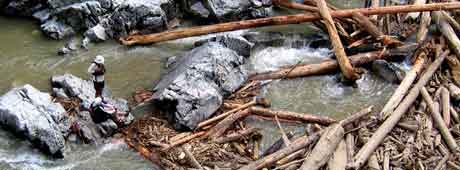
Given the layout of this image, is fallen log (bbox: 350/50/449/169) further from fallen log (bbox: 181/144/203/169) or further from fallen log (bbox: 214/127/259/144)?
fallen log (bbox: 181/144/203/169)

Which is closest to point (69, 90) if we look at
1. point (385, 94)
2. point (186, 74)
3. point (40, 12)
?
point (186, 74)

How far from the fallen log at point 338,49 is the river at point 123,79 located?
0.34 metres

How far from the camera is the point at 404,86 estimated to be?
11.4m

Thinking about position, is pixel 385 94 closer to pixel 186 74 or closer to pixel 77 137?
pixel 186 74

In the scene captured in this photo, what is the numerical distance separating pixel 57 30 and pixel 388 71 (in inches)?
344

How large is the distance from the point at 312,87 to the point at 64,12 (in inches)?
281

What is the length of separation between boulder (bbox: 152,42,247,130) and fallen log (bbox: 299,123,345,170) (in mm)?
2619

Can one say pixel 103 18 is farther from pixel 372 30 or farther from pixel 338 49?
pixel 372 30

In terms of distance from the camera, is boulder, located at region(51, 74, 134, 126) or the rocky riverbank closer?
the rocky riverbank

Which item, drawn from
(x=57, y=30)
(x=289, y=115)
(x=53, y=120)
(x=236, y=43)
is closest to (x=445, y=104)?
(x=289, y=115)

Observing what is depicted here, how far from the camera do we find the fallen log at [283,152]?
910cm

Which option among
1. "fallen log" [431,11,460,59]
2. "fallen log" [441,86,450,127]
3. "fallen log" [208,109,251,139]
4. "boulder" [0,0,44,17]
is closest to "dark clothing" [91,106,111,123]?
"fallen log" [208,109,251,139]

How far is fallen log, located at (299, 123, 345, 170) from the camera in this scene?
29.1 feet

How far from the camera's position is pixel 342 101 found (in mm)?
11945
